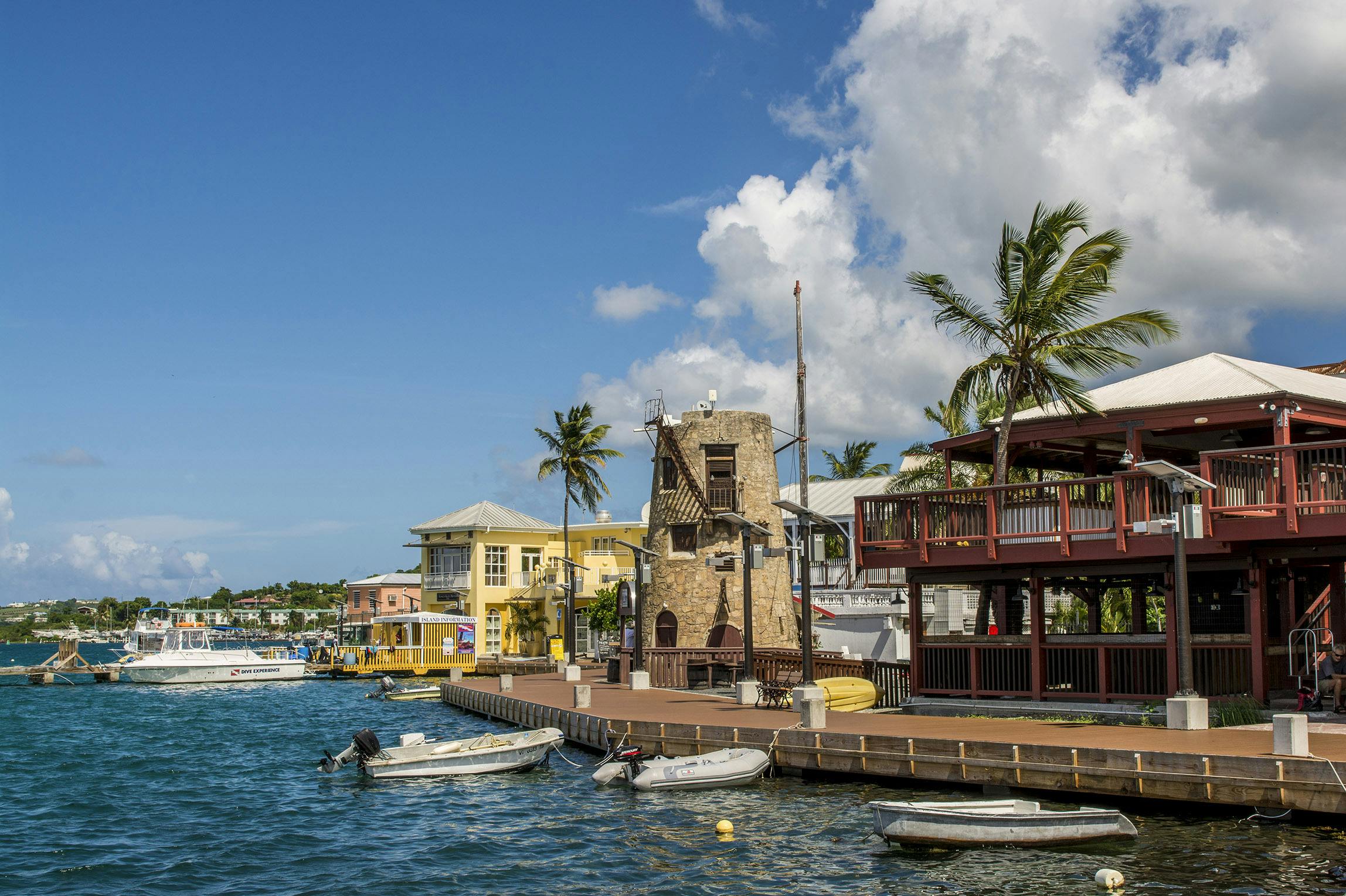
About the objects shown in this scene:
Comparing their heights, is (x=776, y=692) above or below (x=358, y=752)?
above

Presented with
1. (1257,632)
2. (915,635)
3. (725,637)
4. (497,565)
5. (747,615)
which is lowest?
(725,637)

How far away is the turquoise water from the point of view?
15500 mm

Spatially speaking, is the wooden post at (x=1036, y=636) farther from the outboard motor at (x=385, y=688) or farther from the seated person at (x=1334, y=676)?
the outboard motor at (x=385, y=688)

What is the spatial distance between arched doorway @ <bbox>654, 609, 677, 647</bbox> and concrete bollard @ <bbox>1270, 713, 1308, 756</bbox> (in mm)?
30210

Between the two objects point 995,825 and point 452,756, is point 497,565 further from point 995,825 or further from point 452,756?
point 995,825

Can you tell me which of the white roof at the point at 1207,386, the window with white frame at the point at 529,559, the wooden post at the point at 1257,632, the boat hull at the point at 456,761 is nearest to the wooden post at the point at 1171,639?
the wooden post at the point at 1257,632

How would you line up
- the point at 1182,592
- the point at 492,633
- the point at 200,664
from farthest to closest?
1. the point at 492,633
2. the point at 200,664
3. the point at 1182,592

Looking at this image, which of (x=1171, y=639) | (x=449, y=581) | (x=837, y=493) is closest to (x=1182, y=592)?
(x=1171, y=639)

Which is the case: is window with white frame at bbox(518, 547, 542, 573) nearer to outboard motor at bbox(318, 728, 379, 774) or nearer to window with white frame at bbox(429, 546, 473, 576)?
window with white frame at bbox(429, 546, 473, 576)

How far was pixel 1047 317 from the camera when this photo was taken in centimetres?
2727

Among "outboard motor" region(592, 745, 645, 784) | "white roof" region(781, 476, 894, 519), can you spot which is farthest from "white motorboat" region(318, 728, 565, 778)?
"white roof" region(781, 476, 894, 519)

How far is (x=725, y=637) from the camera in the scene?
1753 inches

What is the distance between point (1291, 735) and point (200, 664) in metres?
56.1

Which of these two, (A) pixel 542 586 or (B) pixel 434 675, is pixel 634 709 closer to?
(B) pixel 434 675
